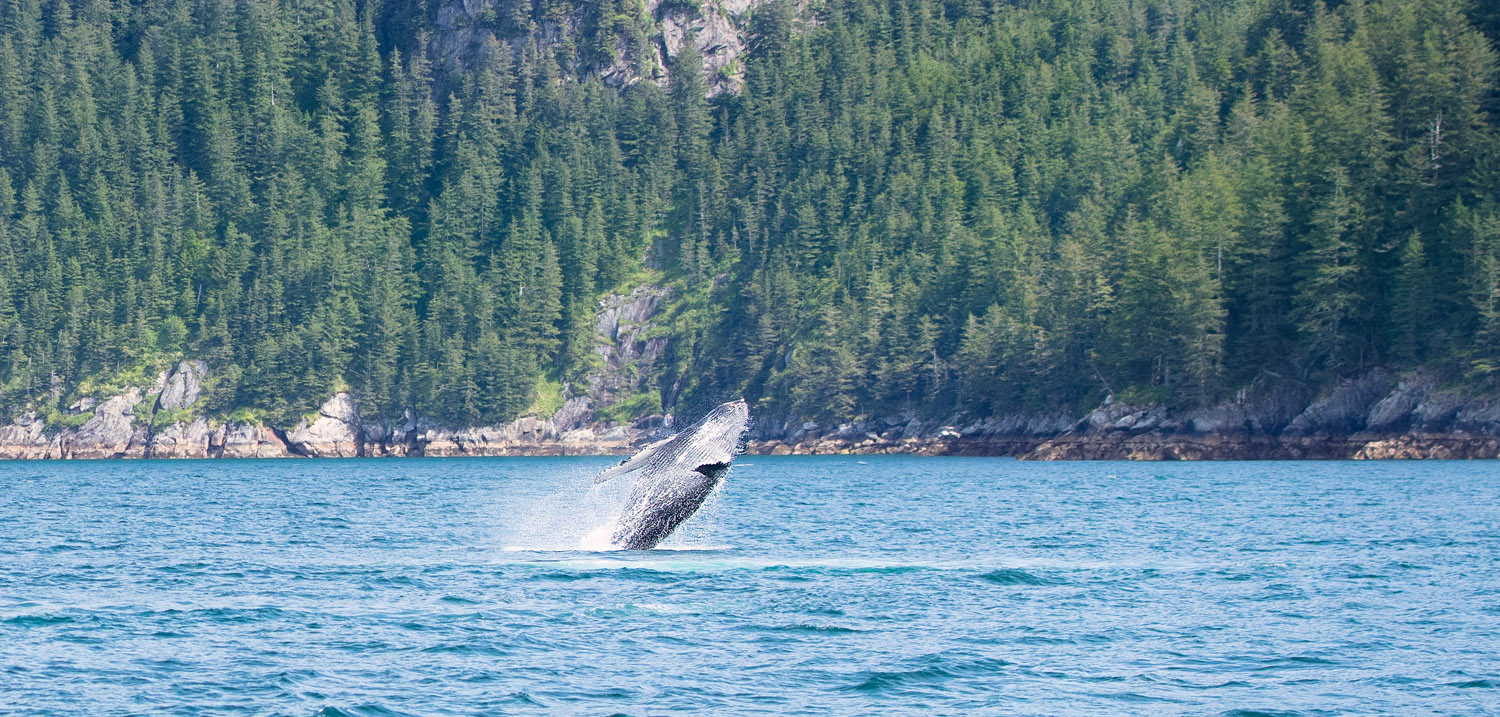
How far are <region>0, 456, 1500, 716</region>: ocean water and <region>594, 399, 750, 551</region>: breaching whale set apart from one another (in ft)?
6.38

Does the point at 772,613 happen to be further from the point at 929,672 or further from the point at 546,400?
the point at 546,400

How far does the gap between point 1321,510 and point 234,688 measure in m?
43.3

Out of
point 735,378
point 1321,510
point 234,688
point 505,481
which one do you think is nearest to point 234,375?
point 735,378

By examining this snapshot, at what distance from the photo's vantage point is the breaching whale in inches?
1158

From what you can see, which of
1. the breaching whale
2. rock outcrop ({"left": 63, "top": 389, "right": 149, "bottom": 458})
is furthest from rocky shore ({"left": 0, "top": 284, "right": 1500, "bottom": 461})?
the breaching whale

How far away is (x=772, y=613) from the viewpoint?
2948cm

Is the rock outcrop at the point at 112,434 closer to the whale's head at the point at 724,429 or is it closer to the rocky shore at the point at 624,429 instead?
the rocky shore at the point at 624,429

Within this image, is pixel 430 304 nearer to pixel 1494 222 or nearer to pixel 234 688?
pixel 1494 222

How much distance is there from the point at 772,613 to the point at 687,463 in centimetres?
324

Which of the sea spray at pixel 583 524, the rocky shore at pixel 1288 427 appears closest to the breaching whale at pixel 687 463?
the sea spray at pixel 583 524

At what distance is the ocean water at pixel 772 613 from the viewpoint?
74.7ft

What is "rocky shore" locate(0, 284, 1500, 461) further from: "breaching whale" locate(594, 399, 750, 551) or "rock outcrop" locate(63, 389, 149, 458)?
"breaching whale" locate(594, 399, 750, 551)

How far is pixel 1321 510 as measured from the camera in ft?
184

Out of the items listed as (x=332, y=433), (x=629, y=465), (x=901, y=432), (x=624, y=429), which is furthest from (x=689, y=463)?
(x=332, y=433)
